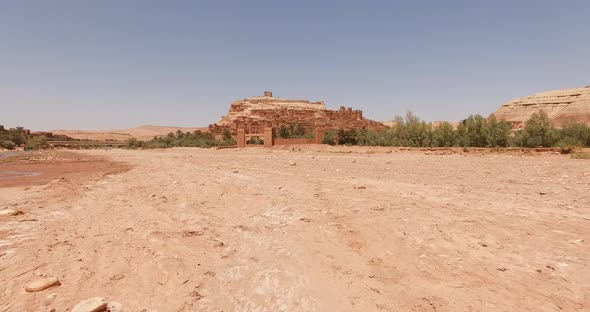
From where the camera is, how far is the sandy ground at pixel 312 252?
9.93ft

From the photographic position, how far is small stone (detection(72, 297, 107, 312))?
2.78 metres

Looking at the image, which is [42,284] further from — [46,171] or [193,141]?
[193,141]

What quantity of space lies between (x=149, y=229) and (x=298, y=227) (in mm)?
2225

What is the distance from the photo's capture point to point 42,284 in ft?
10.5

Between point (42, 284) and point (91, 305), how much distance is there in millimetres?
776

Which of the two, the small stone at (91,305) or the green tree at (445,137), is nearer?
the small stone at (91,305)

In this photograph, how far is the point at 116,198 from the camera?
804 centimetres

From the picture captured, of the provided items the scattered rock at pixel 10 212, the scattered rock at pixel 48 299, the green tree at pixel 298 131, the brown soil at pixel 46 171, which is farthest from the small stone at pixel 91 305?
the green tree at pixel 298 131

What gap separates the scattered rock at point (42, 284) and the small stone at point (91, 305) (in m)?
0.60

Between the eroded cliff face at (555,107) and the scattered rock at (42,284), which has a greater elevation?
the eroded cliff face at (555,107)

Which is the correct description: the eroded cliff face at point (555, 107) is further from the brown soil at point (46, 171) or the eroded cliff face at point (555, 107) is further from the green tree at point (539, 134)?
the brown soil at point (46, 171)

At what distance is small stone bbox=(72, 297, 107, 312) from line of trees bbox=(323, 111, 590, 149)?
85.9ft

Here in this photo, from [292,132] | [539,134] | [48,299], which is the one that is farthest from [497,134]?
[292,132]

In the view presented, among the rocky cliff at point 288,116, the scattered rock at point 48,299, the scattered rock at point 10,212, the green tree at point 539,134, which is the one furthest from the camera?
the rocky cliff at point 288,116
